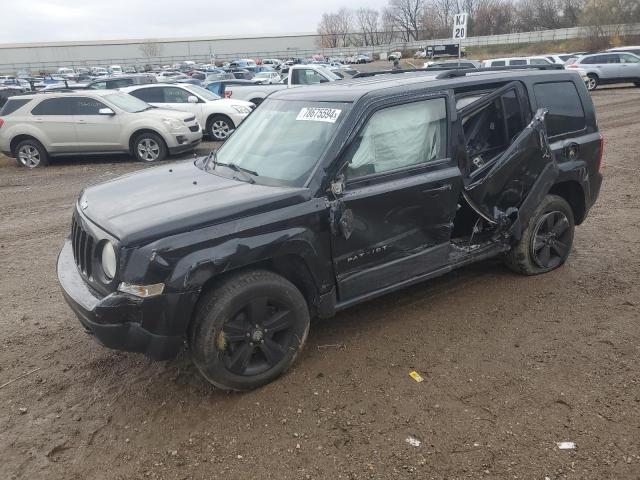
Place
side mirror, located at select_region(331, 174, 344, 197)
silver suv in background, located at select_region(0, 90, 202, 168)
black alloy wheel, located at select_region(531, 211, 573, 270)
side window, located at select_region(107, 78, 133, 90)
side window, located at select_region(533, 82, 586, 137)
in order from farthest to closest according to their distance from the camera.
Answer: side window, located at select_region(107, 78, 133, 90), silver suv in background, located at select_region(0, 90, 202, 168), black alloy wheel, located at select_region(531, 211, 573, 270), side window, located at select_region(533, 82, 586, 137), side mirror, located at select_region(331, 174, 344, 197)

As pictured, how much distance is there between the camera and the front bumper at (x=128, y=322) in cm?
292

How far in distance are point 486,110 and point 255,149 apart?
2.00 metres

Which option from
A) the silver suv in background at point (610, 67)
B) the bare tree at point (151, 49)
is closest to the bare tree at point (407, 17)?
the bare tree at point (151, 49)

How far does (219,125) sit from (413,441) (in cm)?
1258

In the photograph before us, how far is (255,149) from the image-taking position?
4113 mm

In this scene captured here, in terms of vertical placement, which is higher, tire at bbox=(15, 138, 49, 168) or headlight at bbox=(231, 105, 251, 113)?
headlight at bbox=(231, 105, 251, 113)

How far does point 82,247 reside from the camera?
3.47 metres

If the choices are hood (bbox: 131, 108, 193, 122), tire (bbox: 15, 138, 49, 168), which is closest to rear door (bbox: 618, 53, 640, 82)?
hood (bbox: 131, 108, 193, 122)

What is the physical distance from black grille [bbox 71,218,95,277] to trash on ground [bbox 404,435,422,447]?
7.20 feet

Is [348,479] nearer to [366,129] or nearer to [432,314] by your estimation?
[432,314]

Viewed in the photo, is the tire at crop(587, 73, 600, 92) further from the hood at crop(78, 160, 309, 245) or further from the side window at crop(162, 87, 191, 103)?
the hood at crop(78, 160, 309, 245)

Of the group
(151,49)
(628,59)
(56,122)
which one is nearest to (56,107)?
(56,122)

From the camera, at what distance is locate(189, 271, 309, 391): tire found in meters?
3.12

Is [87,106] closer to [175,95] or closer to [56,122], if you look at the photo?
[56,122]
